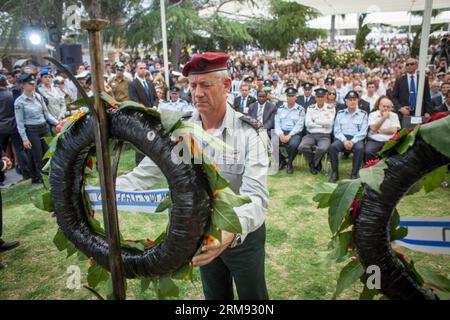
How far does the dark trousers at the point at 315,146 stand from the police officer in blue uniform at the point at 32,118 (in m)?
4.90

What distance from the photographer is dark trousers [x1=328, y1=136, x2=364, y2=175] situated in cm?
624

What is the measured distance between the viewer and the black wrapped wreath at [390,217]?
138 cm

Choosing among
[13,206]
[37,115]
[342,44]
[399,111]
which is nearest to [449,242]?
[399,111]

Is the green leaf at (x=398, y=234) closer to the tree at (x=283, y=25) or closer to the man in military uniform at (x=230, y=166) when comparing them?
the man in military uniform at (x=230, y=166)

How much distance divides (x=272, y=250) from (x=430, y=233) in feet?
5.91

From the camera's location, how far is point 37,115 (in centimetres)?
Result: 621

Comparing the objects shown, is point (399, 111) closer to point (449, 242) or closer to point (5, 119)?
point (449, 242)

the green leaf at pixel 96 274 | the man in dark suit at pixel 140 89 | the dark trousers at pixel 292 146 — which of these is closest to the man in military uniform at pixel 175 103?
the man in dark suit at pixel 140 89

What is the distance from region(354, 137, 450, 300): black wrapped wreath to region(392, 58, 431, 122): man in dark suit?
235 inches

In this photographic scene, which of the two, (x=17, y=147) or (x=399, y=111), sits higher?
(x=399, y=111)

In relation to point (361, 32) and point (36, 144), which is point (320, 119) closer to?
point (36, 144)

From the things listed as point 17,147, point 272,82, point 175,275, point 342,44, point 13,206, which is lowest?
point 13,206

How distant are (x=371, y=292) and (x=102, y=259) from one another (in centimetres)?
125

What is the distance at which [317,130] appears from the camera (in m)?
7.00
